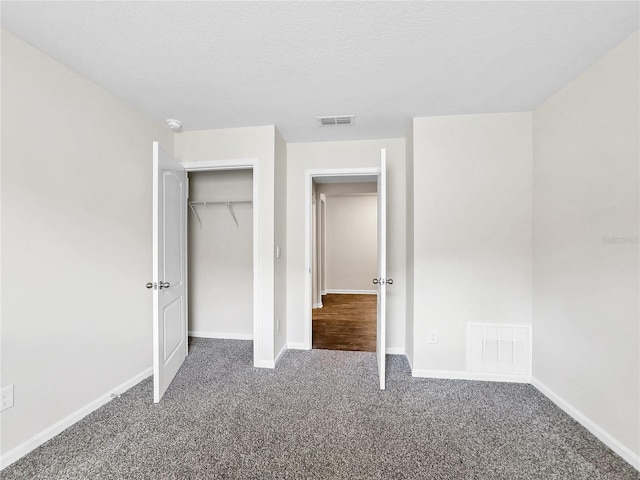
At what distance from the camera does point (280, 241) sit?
3.12 m

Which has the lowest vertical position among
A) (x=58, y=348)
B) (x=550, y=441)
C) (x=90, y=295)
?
(x=550, y=441)

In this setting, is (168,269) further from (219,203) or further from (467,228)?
(467,228)

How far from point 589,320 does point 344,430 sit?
5.65 ft

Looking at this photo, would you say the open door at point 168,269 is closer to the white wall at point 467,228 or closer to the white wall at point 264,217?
the white wall at point 264,217

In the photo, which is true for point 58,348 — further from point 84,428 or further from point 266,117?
point 266,117

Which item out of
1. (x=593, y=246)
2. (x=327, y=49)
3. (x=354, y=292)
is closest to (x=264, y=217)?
(x=327, y=49)

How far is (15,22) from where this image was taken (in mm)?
1521

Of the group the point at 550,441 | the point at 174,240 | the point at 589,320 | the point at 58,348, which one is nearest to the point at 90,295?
the point at 58,348

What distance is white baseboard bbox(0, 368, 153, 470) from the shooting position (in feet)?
5.28

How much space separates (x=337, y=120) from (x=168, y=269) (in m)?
1.96

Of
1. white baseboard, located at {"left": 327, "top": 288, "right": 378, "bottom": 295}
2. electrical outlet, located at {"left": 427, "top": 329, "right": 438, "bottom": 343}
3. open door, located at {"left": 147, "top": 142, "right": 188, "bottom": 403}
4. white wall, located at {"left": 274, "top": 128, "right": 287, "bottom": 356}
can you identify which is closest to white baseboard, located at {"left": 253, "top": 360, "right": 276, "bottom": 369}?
white wall, located at {"left": 274, "top": 128, "right": 287, "bottom": 356}

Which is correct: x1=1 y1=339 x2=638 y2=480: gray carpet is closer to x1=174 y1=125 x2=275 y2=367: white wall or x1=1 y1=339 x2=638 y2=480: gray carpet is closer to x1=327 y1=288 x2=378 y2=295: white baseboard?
x1=174 y1=125 x2=275 y2=367: white wall

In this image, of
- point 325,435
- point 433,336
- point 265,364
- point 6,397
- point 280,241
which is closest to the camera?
point 6,397

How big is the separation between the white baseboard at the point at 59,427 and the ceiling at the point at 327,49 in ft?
7.37
